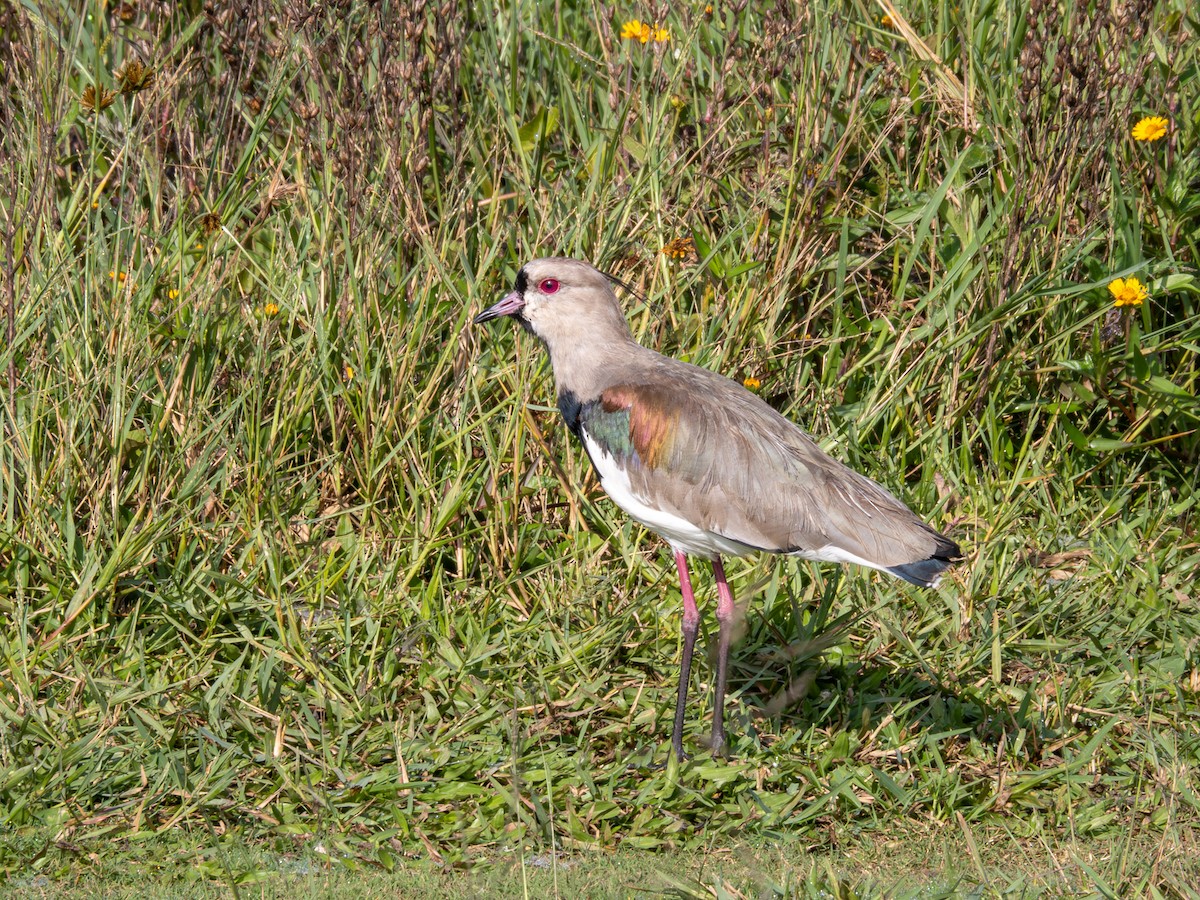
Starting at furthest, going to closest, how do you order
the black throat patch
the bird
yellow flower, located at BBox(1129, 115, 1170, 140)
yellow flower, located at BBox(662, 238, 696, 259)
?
yellow flower, located at BBox(662, 238, 696, 259) → yellow flower, located at BBox(1129, 115, 1170, 140) → the black throat patch → the bird

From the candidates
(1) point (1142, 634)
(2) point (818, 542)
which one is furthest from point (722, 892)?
(1) point (1142, 634)

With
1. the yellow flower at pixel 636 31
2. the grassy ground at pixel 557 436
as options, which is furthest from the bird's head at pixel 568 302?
the yellow flower at pixel 636 31

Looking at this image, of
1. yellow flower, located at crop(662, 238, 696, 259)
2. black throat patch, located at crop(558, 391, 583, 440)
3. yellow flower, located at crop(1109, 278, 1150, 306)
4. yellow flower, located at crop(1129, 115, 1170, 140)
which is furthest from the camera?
yellow flower, located at crop(662, 238, 696, 259)

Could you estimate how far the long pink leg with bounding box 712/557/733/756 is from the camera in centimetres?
450

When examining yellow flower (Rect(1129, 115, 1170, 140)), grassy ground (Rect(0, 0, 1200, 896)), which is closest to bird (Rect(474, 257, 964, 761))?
grassy ground (Rect(0, 0, 1200, 896))

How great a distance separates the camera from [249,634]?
4.73 meters

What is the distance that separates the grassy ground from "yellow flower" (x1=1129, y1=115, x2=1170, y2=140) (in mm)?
96

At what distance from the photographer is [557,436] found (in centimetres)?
553

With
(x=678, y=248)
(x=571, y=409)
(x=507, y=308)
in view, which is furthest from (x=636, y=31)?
(x=571, y=409)

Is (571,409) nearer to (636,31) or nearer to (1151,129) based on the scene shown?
Answer: (636,31)

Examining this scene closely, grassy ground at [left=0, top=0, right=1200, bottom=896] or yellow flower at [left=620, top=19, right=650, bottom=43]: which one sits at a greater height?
yellow flower at [left=620, top=19, right=650, bottom=43]

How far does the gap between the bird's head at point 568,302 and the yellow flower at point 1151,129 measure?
2200 mm

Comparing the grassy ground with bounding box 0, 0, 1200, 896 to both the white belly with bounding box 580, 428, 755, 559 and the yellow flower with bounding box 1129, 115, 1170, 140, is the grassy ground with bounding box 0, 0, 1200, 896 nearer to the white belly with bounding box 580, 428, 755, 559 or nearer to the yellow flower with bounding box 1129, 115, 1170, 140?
the yellow flower with bounding box 1129, 115, 1170, 140

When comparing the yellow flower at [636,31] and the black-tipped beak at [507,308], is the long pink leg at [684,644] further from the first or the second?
the yellow flower at [636,31]
